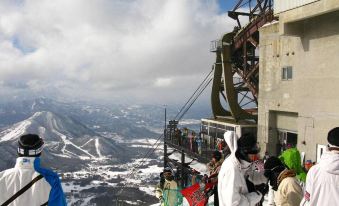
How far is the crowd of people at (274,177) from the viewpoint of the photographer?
4.25 m

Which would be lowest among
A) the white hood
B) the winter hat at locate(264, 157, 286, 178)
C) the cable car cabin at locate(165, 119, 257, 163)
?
the cable car cabin at locate(165, 119, 257, 163)

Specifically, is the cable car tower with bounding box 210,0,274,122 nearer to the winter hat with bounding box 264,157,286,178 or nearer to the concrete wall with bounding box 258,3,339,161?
the concrete wall with bounding box 258,3,339,161

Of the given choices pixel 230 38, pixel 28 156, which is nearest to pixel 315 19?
pixel 230 38

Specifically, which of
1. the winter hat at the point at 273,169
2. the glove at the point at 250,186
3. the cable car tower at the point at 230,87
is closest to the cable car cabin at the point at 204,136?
the cable car tower at the point at 230,87

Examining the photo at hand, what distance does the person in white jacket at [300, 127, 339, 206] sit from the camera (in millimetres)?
4191

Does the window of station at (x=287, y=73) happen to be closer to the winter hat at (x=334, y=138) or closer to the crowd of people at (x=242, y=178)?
the crowd of people at (x=242, y=178)

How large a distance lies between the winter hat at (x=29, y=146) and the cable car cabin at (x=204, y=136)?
54.4 ft

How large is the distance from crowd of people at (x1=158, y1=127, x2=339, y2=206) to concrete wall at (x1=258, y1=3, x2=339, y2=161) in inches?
377

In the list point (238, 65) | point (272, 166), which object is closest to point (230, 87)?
point (238, 65)

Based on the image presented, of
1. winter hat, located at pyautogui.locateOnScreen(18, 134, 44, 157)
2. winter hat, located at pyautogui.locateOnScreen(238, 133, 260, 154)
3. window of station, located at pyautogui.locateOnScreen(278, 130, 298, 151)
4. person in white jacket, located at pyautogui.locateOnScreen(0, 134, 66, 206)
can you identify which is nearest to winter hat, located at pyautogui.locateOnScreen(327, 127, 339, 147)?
winter hat, located at pyautogui.locateOnScreen(238, 133, 260, 154)

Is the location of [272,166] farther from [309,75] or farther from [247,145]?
[309,75]

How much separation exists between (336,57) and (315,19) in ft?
6.37

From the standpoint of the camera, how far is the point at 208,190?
22.8 feet

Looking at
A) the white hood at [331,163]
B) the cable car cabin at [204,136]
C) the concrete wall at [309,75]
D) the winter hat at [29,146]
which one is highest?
the concrete wall at [309,75]
